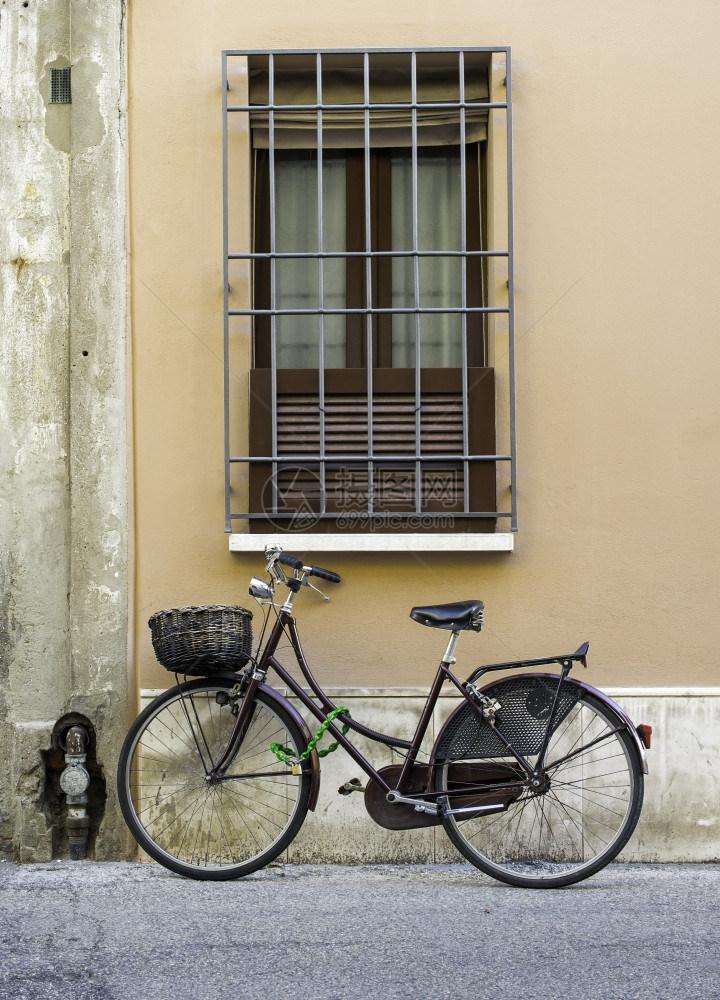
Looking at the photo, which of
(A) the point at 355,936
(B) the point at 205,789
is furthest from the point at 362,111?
(A) the point at 355,936

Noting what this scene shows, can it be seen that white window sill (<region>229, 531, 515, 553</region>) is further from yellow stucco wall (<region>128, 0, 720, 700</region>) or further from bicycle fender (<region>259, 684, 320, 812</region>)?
bicycle fender (<region>259, 684, 320, 812</region>)

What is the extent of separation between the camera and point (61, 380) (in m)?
4.40

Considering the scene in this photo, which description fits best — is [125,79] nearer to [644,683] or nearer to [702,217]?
[702,217]

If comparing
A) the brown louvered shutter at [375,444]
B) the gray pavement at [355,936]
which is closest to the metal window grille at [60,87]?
the brown louvered shutter at [375,444]

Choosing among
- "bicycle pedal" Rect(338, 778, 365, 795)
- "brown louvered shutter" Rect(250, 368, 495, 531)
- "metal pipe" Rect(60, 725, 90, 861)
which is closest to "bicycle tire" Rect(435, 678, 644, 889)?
"bicycle pedal" Rect(338, 778, 365, 795)

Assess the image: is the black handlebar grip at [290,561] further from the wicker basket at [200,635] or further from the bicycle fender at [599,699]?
the bicycle fender at [599,699]

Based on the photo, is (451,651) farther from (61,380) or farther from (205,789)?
(61,380)

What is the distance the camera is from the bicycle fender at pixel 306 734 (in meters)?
3.92

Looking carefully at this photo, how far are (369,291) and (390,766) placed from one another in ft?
6.73

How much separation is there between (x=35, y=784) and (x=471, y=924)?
2.01 meters

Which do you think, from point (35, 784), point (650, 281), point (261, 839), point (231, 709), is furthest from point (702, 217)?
point (35, 784)

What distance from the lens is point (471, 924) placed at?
3.47 m

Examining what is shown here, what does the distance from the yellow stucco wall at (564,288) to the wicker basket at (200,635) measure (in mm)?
521

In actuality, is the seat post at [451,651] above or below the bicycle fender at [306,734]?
above
